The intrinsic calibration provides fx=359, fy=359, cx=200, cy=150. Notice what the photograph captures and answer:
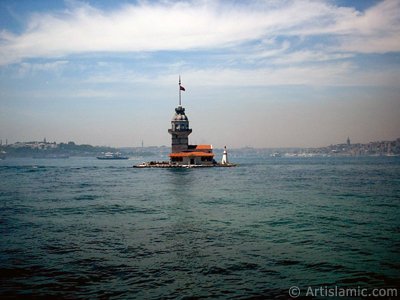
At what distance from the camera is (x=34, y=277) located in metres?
13.5

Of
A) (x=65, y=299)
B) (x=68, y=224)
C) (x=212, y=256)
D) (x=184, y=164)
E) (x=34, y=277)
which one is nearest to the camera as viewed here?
(x=65, y=299)

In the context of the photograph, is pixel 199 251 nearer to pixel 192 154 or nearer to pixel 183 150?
pixel 192 154

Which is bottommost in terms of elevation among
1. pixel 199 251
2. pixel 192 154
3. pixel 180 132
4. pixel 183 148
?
pixel 199 251

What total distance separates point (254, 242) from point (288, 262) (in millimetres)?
3449

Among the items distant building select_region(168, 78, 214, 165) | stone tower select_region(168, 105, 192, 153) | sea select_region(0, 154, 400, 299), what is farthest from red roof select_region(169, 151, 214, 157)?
sea select_region(0, 154, 400, 299)

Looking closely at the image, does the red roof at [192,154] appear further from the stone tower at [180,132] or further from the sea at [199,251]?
the sea at [199,251]

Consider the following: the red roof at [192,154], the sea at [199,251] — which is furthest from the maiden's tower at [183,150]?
the sea at [199,251]

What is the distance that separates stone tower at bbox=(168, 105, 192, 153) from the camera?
358 feet

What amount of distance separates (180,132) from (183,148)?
16.3 ft

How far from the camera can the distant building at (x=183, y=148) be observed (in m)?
104

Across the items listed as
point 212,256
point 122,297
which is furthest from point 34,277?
point 212,256

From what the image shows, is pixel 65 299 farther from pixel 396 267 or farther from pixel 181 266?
pixel 396 267

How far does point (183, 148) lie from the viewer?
10900 centimetres

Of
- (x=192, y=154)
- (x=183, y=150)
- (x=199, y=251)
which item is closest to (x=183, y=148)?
(x=183, y=150)
